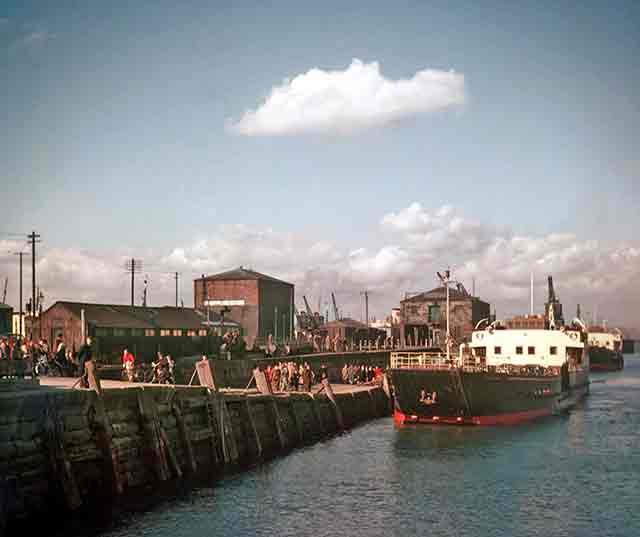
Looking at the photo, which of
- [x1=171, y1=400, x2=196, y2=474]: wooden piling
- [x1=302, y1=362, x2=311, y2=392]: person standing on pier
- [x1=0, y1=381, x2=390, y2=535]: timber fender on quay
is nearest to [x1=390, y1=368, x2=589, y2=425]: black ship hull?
[x1=302, y1=362, x2=311, y2=392]: person standing on pier

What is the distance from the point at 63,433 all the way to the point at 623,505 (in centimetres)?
1774

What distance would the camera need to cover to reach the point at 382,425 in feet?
143

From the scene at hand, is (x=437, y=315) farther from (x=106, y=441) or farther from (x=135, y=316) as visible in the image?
(x=106, y=441)

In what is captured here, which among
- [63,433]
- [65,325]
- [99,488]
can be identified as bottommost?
[99,488]

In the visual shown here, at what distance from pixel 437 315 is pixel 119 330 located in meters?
67.9

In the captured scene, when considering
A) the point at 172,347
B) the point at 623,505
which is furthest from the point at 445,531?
the point at 172,347

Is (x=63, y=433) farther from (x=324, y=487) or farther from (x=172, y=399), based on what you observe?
(x=324, y=487)

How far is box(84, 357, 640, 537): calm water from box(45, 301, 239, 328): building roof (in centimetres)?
2805

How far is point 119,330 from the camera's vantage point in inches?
2347

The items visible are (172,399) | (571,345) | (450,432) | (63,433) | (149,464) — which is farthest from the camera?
(571,345)

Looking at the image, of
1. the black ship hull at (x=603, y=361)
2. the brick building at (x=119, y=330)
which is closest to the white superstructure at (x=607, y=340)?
the black ship hull at (x=603, y=361)

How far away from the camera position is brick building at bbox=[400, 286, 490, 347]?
113 meters

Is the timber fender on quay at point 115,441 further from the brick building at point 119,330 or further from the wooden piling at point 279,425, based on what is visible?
the brick building at point 119,330

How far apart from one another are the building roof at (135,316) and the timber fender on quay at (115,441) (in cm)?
2776
